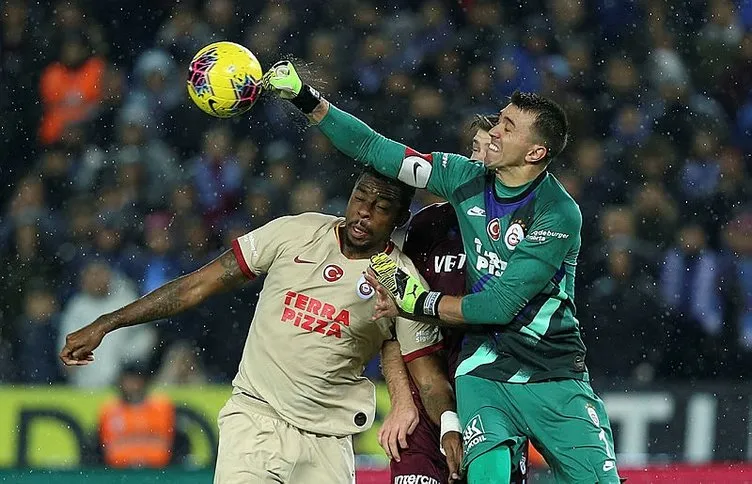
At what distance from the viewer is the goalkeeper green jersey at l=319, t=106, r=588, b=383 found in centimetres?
484

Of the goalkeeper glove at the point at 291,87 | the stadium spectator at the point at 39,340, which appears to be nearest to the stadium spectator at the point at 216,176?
the stadium spectator at the point at 39,340

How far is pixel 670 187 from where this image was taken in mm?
10422

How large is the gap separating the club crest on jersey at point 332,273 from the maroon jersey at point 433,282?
0.32 meters

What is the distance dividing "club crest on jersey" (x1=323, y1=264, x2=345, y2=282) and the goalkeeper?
1.25ft

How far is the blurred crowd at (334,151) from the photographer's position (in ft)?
31.6

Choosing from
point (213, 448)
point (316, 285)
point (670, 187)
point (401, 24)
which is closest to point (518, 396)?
point (316, 285)

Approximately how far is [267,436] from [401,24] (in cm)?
650

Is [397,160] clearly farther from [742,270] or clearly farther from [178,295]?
[742,270]

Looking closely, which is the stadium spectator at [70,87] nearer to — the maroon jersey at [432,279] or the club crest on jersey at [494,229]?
the maroon jersey at [432,279]

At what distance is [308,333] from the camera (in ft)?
17.3

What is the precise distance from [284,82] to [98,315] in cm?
478

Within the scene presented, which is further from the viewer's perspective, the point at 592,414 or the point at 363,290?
the point at 363,290

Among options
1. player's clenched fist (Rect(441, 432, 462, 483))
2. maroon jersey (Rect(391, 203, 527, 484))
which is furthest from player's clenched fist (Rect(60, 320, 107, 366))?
player's clenched fist (Rect(441, 432, 462, 483))

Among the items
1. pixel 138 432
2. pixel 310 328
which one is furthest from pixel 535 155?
pixel 138 432
